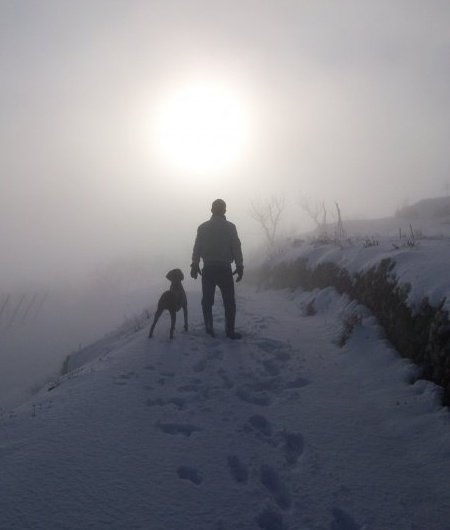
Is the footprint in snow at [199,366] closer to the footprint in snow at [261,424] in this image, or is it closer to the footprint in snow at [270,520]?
the footprint in snow at [261,424]

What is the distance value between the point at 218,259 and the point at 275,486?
4.80 metres

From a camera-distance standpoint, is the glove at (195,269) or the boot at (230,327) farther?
the glove at (195,269)

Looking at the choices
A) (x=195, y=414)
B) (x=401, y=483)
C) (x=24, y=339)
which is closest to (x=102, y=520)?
(x=195, y=414)

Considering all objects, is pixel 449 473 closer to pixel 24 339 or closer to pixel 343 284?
pixel 343 284

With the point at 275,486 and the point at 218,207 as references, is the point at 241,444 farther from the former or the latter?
the point at 218,207

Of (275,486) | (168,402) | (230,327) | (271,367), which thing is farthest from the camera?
(230,327)

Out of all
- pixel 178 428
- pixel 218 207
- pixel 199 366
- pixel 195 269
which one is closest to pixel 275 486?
pixel 178 428

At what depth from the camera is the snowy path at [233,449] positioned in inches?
119

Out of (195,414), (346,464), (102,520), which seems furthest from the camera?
(195,414)

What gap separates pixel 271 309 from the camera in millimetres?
12141

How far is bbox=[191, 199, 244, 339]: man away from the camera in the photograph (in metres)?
7.81

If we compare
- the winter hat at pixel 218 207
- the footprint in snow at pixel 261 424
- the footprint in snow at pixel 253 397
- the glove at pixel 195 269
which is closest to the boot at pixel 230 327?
the glove at pixel 195 269

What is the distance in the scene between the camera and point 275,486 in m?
3.47

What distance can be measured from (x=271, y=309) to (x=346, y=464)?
848 cm
